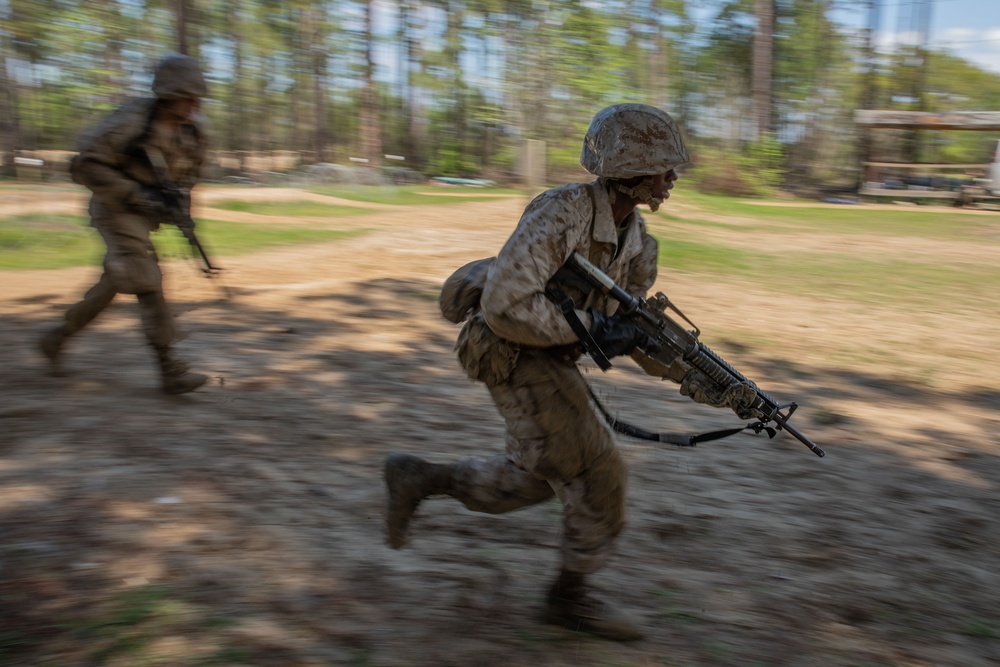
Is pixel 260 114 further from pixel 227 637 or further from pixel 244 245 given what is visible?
pixel 227 637

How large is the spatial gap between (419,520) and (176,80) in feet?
9.47

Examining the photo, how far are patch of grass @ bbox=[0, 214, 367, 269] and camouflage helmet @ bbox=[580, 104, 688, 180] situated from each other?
8555mm

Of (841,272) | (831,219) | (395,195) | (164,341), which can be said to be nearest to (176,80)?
(164,341)

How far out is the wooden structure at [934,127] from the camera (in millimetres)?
24016

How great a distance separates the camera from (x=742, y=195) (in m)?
27.5

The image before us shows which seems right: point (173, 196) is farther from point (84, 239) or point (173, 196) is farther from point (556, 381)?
point (84, 239)

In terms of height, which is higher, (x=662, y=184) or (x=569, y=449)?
(x=662, y=184)

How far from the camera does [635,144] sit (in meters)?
2.84

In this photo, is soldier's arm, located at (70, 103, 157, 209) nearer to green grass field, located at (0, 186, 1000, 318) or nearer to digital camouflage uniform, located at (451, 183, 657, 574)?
green grass field, located at (0, 186, 1000, 318)

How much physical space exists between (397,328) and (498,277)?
5052mm

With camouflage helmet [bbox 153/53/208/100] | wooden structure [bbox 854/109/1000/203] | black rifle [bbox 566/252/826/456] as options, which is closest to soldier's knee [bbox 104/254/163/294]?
camouflage helmet [bbox 153/53/208/100]

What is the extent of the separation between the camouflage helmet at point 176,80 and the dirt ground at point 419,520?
6.01 ft

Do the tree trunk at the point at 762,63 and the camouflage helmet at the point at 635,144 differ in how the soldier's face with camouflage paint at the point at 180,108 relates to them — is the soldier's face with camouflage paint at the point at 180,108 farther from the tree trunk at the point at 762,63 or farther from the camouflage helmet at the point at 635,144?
the tree trunk at the point at 762,63

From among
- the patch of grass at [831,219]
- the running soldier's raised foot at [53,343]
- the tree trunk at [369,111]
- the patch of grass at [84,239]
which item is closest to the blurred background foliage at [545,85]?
the tree trunk at [369,111]
